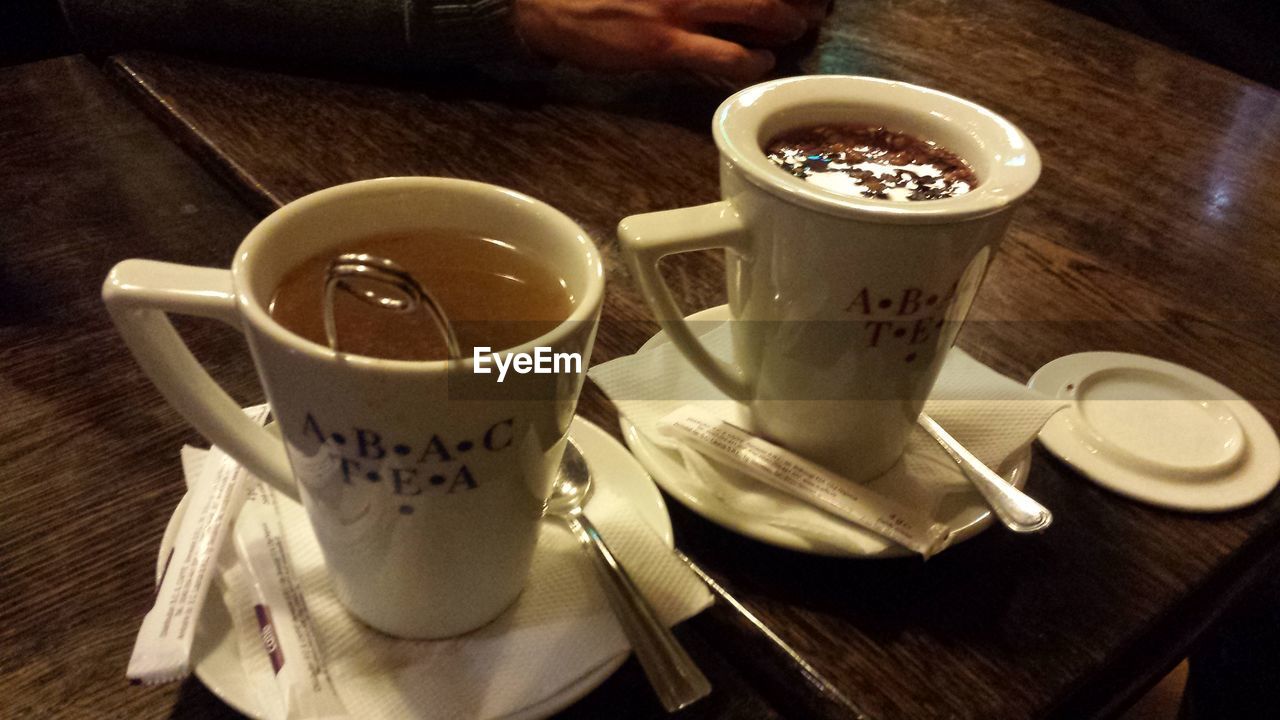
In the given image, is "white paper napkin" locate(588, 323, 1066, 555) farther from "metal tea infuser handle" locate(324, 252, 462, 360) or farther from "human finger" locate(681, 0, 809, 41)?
"human finger" locate(681, 0, 809, 41)

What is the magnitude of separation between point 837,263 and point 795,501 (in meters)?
0.14

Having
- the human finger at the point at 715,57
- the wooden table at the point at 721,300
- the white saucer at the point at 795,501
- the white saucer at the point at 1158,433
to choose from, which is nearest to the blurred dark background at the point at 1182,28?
the wooden table at the point at 721,300

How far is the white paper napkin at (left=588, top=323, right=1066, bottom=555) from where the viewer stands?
502 millimetres

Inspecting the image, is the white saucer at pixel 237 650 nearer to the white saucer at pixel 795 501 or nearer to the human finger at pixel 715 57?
the white saucer at pixel 795 501

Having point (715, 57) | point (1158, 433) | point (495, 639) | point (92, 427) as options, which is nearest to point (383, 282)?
point (495, 639)

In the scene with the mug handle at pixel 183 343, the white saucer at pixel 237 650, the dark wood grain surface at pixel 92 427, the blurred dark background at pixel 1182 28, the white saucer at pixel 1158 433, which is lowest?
the blurred dark background at pixel 1182 28

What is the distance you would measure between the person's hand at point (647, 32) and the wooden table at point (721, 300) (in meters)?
0.04

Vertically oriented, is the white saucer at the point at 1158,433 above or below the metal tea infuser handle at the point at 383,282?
below

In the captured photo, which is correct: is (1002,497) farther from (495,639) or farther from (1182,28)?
(1182,28)

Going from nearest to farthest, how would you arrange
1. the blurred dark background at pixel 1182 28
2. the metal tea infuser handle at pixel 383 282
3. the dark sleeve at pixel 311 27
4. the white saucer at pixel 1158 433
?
the metal tea infuser handle at pixel 383 282 < the white saucer at pixel 1158 433 < the dark sleeve at pixel 311 27 < the blurred dark background at pixel 1182 28

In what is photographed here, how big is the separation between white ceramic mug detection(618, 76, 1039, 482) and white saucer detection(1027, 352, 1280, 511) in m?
0.14

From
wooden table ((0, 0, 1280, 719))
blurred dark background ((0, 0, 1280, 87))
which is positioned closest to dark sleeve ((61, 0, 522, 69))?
wooden table ((0, 0, 1280, 719))

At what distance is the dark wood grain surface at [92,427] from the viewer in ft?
1.43

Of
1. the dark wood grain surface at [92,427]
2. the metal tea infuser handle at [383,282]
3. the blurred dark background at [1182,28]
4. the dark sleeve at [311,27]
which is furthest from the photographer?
the blurred dark background at [1182,28]
